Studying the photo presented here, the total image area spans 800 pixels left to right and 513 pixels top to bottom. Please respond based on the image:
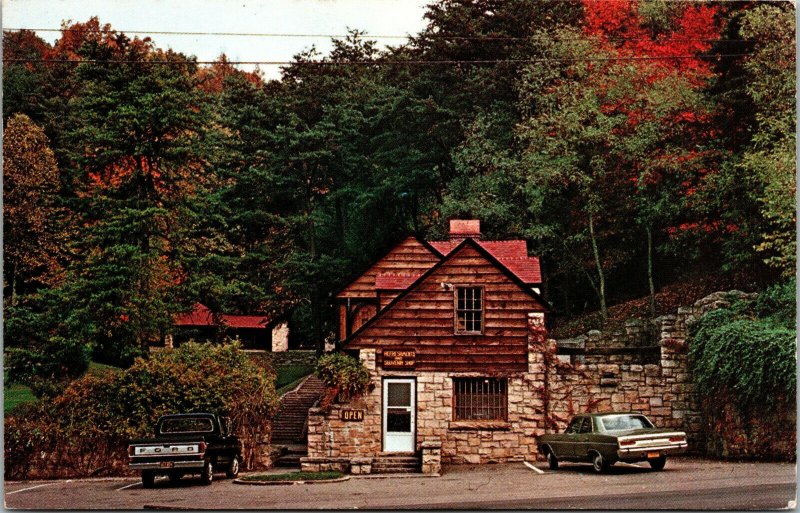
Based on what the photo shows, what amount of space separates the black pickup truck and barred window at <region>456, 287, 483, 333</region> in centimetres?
664

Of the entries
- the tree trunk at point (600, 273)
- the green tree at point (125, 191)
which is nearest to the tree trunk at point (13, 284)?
the green tree at point (125, 191)

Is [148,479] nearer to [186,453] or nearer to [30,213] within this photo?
[186,453]

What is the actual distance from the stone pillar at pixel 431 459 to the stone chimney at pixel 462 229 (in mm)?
8439

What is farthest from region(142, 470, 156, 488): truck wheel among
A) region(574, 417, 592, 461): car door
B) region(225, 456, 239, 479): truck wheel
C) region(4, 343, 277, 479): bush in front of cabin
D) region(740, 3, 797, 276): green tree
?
region(740, 3, 797, 276): green tree

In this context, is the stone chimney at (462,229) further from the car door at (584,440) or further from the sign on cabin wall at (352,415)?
the car door at (584,440)

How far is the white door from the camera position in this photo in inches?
993

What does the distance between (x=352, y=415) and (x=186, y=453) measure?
17.2 ft

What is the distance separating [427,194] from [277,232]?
19.5 ft

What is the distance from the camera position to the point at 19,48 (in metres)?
22.9

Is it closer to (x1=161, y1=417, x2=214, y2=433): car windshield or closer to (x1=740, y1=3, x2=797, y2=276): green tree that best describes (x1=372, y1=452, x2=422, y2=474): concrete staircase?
(x1=161, y1=417, x2=214, y2=433): car windshield

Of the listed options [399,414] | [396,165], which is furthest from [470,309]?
[396,165]

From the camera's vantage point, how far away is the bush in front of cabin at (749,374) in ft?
71.5

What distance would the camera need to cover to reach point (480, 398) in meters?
25.7

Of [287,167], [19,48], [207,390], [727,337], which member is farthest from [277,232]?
[727,337]
